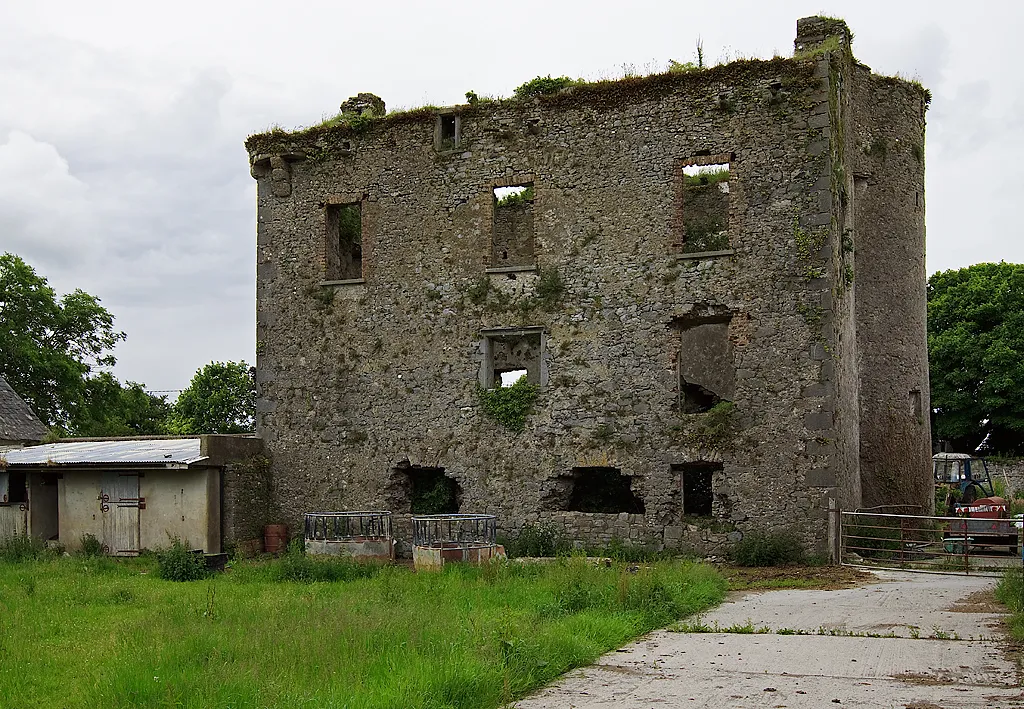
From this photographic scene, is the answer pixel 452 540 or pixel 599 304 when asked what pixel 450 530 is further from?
pixel 599 304

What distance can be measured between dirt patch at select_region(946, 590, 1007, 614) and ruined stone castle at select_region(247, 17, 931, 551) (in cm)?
410

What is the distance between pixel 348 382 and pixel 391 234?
3110 millimetres

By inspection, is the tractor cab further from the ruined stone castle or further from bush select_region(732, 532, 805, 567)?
bush select_region(732, 532, 805, 567)

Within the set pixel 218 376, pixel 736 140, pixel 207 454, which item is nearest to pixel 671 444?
A: pixel 736 140

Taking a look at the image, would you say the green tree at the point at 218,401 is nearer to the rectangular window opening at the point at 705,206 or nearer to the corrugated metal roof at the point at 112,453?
the corrugated metal roof at the point at 112,453

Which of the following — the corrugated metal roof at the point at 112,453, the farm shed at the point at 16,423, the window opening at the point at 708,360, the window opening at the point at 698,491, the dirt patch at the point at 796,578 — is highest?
the window opening at the point at 708,360

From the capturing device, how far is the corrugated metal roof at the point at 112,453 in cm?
2075

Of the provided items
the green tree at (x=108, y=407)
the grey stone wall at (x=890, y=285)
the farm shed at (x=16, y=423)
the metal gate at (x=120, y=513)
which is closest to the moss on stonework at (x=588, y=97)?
the grey stone wall at (x=890, y=285)

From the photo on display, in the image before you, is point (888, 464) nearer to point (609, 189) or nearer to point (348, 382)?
point (609, 189)

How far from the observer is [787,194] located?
760 inches

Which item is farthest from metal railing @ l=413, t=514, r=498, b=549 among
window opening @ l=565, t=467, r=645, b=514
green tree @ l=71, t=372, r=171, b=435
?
green tree @ l=71, t=372, r=171, b=435

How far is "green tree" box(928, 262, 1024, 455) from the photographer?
135 ft

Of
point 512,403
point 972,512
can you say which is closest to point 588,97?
point 512,403

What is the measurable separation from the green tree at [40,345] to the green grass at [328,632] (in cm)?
2440
